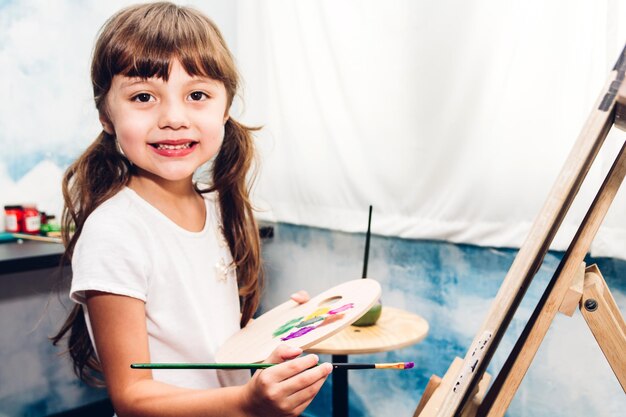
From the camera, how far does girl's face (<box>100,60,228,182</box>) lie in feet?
3.23

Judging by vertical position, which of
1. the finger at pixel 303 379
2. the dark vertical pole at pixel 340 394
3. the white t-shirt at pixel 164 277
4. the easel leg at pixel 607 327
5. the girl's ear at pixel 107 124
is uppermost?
the easel leg at pixel 607 327

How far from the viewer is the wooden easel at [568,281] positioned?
63cm

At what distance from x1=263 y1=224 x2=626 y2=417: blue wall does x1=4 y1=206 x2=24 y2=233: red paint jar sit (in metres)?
1.06

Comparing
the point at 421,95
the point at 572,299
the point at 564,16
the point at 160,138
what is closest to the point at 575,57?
the point at 564,16

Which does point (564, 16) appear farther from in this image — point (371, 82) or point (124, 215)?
point (124, 215)

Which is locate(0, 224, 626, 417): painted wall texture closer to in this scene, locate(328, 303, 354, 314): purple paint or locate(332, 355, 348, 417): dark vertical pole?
locate(332, 355, 348, 417): dark vertical pole

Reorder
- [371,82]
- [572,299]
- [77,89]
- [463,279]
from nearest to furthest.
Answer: [572,299] → [463,279] → [371,82] → [77,89]

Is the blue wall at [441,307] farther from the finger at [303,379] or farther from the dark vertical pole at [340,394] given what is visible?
the finger at [303,379]

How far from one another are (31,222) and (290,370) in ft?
5.90

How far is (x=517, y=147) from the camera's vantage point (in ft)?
5.65

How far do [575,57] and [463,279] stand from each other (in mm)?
794

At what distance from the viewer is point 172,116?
98 cm

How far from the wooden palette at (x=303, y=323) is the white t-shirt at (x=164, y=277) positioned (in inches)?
2.7

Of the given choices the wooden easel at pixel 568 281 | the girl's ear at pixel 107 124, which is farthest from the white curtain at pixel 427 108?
the wooden easel at pixel 568 281
